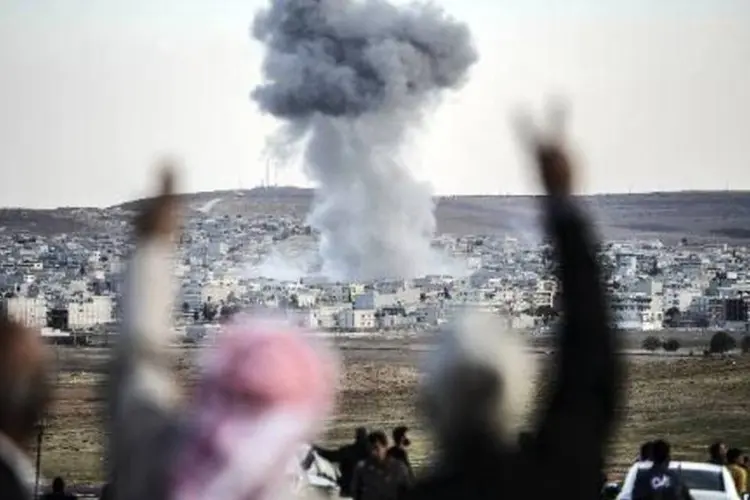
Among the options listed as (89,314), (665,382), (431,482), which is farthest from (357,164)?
(431,482)

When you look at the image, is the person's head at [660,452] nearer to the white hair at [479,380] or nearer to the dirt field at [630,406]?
the white hair at [479,380]

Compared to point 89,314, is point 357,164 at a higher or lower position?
higher

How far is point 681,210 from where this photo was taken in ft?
418

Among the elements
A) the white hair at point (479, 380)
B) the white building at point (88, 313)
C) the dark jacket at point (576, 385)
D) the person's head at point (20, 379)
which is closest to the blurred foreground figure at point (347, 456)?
the person's head at point (20, 379)

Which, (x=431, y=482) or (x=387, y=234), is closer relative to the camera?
(x=431, y=482)

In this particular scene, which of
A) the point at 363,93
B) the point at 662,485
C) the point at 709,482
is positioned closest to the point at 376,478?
the point at 662,485

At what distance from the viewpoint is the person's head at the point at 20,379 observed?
11.1 ft

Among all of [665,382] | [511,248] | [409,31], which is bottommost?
[665,382]

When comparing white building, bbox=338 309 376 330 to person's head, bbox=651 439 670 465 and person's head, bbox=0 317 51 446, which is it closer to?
person's head, bbox=651 439 670 465

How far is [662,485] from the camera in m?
9.73

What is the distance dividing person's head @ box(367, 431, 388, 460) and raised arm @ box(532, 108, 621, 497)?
17.4 feet

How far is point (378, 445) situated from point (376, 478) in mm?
308

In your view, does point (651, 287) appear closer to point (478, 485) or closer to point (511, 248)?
point (511, 248)

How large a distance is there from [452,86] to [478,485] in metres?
96.2
